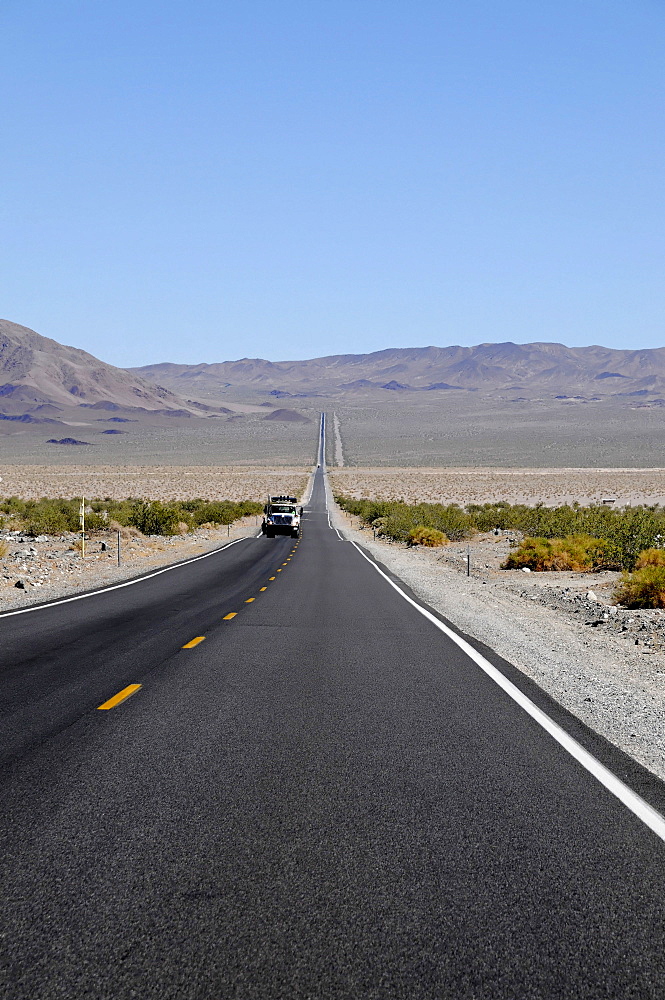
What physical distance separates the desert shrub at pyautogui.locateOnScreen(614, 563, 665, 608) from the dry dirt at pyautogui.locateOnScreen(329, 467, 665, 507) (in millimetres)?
59093

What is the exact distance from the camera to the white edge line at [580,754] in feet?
17.7

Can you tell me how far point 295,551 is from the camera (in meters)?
37.6

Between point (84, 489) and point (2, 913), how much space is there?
95116mm

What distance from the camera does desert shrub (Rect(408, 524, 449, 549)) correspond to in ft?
135

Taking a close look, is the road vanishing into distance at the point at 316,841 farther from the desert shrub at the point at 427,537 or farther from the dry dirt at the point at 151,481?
the dry dirt at the point at 151,481

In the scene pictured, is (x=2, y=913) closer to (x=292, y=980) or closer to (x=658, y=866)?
(x=292, y=980)

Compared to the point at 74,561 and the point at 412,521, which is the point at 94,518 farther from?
the point at 412,521

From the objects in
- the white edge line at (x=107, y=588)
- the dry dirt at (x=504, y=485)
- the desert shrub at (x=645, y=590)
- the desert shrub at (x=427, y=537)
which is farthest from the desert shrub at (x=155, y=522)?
the dry dirt at (x=504, y=485)

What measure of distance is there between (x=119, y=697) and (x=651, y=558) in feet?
51.6

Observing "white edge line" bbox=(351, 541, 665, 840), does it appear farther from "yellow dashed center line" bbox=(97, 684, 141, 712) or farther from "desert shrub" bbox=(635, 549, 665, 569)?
"desert shrub" bbox=(635, 549, 665, 569)

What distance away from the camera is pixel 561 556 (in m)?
25.9

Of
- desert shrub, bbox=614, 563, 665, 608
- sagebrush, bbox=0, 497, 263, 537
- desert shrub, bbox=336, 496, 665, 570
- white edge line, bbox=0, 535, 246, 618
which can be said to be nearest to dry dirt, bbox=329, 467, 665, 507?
desert shrub, bbox=336, 496, 665, 570

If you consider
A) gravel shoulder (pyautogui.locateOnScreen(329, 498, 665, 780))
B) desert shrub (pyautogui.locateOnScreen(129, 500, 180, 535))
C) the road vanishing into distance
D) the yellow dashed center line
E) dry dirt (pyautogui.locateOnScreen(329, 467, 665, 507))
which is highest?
the road vanishing into distance

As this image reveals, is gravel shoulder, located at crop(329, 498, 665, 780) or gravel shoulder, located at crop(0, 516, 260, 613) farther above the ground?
gravel shoulder, located at crop(329, 498, 665, 780)
